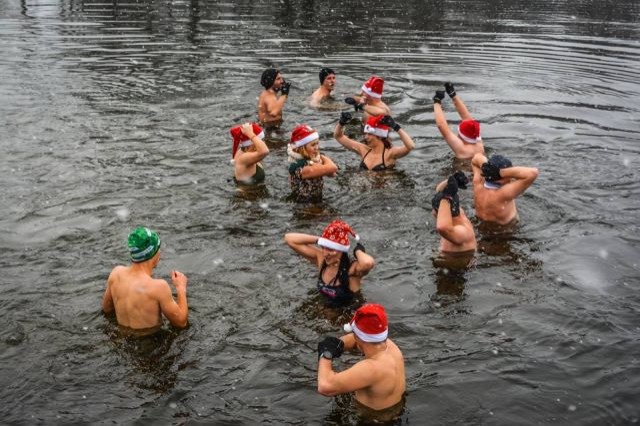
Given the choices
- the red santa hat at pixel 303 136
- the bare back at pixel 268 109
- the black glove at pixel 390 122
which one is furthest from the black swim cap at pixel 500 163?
the bare back at pixel 268 109

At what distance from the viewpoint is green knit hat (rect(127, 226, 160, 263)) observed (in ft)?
23.7

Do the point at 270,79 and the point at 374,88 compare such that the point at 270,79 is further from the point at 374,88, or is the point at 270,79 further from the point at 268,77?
the point at 374,88

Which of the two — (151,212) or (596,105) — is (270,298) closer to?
(151,212)

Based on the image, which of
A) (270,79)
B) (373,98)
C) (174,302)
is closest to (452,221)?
(174,302)

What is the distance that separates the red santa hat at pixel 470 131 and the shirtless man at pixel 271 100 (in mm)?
4518

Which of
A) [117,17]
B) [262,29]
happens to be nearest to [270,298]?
[262,29]

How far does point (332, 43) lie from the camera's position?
2502 cm

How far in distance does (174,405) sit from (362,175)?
6832mm

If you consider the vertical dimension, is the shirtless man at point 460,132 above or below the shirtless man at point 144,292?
above

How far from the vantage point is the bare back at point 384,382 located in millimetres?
6258

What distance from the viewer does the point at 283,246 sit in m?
10.0

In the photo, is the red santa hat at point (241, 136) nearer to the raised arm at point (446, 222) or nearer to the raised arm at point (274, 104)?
the raised arm at point (274, 104)

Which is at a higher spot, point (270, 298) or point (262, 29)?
point (262, 29)

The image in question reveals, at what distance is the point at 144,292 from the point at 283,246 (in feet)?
9.85
